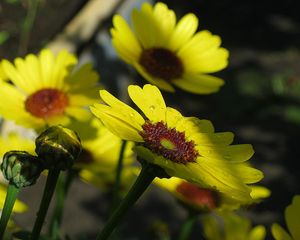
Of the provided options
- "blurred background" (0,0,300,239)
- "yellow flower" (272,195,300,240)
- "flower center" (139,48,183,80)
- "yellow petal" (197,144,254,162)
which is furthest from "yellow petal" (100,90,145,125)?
"blurred background" (0,0,300,239)

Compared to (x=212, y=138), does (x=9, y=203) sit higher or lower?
lower

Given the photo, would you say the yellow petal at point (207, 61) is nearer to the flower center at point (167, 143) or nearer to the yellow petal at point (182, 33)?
the yellow petal at point (182, 33)

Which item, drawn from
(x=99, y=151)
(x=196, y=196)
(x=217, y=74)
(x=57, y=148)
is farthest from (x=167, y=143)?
(x=217, y=74)

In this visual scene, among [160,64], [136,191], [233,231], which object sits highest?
[160,64]

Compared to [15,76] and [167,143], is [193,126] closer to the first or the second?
[167,143]

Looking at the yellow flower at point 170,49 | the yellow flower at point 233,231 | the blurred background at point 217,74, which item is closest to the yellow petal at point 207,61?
the yellow flower at point 170,49

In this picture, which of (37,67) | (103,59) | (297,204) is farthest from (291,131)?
(297,204)
